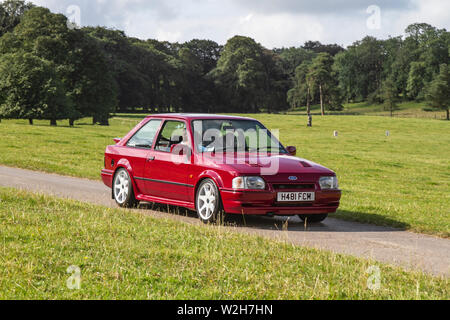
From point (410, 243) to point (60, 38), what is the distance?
199 feet

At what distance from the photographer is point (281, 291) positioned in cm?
522

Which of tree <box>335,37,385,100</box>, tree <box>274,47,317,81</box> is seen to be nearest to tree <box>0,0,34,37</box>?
tree <box>274,47,317,81</box>

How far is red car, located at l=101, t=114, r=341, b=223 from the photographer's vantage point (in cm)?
941

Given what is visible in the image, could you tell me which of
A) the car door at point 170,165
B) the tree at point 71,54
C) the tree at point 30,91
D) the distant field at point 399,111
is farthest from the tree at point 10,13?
the car door at point 170,165

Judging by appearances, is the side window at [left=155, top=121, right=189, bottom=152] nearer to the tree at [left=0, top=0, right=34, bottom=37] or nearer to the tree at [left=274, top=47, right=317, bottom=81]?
the tree at [left=0, top=0, right=34, bottom=37]

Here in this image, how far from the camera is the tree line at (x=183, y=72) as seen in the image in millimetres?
60031

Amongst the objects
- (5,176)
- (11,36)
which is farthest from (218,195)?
(11,36)

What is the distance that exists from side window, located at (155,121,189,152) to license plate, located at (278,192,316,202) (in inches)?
79.6

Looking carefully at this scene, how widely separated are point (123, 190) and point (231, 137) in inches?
93.9

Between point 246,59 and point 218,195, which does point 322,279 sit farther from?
point 246,59

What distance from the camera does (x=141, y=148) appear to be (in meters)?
11.4

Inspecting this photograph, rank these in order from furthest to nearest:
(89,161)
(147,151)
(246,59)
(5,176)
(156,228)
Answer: (246,59) < (89,161) < (5,176) < (147,151) < (156,228)

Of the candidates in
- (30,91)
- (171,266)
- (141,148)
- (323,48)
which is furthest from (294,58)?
(171,266)

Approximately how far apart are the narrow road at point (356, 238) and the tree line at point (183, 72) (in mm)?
50617
